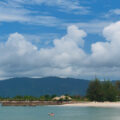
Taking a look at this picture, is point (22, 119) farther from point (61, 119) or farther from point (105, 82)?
point (105, 82)

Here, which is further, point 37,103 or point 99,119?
point 37,103

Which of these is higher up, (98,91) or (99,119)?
(98,91)

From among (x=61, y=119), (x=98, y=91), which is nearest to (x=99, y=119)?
(x=61, y=119)

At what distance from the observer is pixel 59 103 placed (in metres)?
162

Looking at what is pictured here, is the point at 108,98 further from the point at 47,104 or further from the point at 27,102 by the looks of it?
the point at 27,102

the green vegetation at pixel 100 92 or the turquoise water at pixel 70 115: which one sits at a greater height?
the green vegetation at pixel 100 92

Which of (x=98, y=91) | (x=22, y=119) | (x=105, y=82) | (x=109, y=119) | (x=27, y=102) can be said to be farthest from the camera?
(x=27, y=102)

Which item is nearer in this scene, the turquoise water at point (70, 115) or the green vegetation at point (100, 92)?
the turquoise water at point (70, 115)

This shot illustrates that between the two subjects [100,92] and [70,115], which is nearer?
[70,115]

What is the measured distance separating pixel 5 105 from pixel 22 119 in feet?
321

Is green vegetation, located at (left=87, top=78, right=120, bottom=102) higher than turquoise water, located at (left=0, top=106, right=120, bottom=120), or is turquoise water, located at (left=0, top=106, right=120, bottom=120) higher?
green vegetation, located at (left=87, top=78, right=120, bottom=102)

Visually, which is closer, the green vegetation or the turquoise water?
the turquoise water

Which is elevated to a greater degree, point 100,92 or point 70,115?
point 100,92

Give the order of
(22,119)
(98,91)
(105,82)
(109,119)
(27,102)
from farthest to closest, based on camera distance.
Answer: (27,102) < (105,82) < (98,91) < (22,119) < (109,119)
